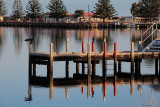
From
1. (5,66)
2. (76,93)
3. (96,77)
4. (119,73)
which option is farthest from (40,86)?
(5,66)

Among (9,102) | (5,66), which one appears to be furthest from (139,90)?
(5,66)

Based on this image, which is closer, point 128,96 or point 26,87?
point 128,96

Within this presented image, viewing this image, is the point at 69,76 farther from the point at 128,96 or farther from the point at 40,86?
the point at 128,96

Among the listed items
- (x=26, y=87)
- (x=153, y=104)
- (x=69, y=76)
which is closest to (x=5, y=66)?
(x=69, y=76)

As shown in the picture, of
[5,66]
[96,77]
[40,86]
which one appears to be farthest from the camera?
[5,66]

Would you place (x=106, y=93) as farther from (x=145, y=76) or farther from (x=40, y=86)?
(x=145, y=76)

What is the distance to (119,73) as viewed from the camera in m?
42.3

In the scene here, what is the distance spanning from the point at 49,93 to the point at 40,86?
8.53 feet

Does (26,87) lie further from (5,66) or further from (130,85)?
(5,66)

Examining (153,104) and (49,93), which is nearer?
(153,104)

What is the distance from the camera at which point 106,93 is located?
3403cm

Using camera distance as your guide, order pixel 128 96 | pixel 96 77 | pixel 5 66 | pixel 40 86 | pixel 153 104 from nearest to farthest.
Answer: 1. pixel 153 104
2. pixel 128 96
3. pixel 40 86
4. pixel 96 77
5. pixel 5 66

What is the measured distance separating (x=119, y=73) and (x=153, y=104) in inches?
470

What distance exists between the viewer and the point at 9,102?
3103cm
